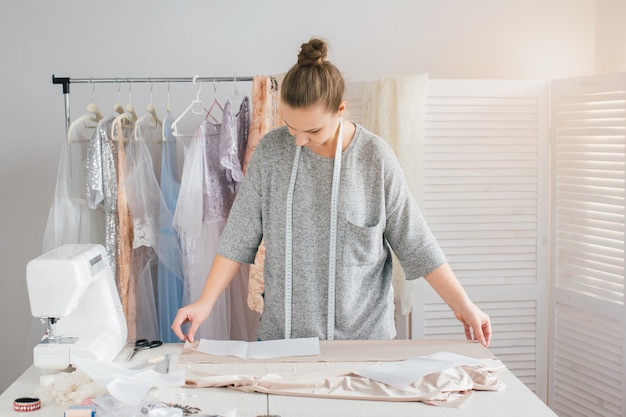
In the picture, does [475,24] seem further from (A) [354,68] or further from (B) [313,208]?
(B) [313,208]

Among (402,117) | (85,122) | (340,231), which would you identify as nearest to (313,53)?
(340,231)

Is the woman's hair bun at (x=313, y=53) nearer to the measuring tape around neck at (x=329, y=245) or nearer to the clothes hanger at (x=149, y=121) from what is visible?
the measuring tape around neck at (x=329, y=245)

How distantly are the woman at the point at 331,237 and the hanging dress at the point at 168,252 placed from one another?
3.23ft

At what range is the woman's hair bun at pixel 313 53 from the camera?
2035 mm

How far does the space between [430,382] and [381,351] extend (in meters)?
0.25

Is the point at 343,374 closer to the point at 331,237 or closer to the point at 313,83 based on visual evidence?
the point at 331,237

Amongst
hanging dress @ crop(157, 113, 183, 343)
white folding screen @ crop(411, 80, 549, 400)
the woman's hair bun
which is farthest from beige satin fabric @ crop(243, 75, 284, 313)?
the woman's hair bun

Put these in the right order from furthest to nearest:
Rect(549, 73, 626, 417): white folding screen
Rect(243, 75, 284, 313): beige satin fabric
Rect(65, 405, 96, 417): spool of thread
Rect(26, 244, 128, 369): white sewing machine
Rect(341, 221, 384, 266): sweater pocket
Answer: Rect(243, 75, 284, 313): beige satin fabric
Rect(549, 73, 626, 417): white folding screen
Rect(341, 221, 384, 266): sweater pocket
Rect(26, 244, 128, 369): white sewing machine
Rect(65, 405, 96, 417): spool of thread

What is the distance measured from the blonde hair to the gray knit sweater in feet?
0.64

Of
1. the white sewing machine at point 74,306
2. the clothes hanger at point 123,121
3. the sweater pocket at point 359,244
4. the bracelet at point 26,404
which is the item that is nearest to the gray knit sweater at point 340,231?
the sweater pocket at point 359,244

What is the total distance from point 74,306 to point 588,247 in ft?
7.09

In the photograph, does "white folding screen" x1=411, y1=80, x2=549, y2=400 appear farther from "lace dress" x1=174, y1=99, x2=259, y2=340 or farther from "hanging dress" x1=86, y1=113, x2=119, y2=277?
"hanging dress" x1=86, y1=113, x2=119, y2=277

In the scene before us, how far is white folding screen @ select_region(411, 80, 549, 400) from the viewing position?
331 centimetres

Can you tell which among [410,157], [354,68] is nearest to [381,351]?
[410,157]
